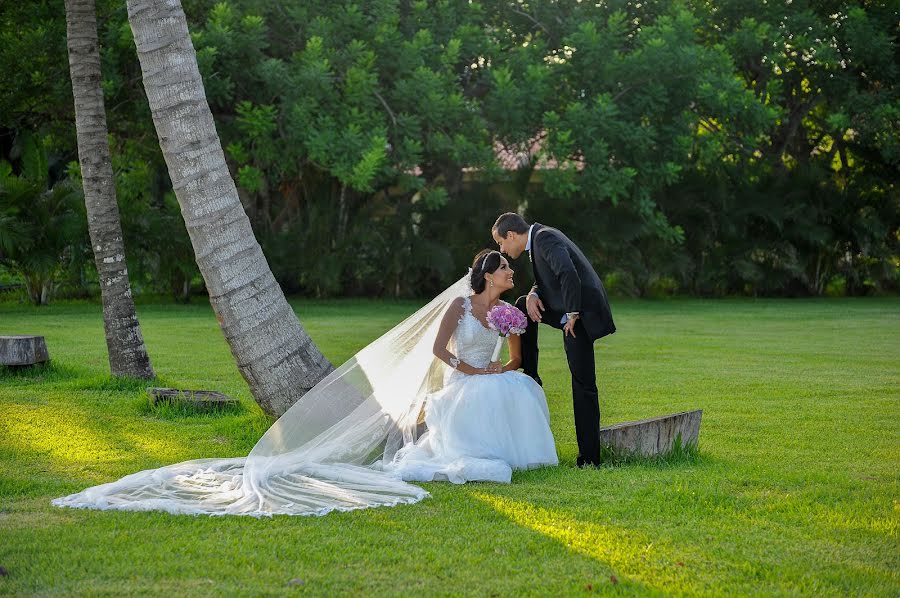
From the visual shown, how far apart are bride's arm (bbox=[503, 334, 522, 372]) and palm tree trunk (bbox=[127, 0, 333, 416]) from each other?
6.40 feet

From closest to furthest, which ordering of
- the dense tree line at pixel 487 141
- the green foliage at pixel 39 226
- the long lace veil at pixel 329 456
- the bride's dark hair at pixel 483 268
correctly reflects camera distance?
the long lace veil at pixel 329 456 < the bride's dark hair at pixel 483 268 < the green foliage at pixel 39 226 < the dense tree line at pixel 487 141

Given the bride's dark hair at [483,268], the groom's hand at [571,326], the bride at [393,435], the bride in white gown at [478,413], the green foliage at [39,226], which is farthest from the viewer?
the green foliage at [39,226]

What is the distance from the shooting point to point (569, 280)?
8.20m

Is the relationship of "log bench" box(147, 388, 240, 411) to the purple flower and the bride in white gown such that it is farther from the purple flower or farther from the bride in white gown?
the purple flower

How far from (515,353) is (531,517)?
2.50 meters

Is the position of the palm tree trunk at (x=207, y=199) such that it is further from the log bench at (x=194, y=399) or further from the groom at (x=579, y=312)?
the groom at (x=579, y=312)

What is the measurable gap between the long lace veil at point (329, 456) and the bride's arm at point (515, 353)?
0.55 meters

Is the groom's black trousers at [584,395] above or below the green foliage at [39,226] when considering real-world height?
below

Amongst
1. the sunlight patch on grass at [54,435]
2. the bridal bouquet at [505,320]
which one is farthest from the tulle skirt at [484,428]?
the sunlight patch on grass at [54,435]

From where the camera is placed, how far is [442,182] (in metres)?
29.0

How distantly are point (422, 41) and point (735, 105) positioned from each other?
7.54 metres

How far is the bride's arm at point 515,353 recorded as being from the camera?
8930 mm

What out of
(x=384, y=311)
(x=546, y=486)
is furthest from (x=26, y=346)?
(x=384, y=311)

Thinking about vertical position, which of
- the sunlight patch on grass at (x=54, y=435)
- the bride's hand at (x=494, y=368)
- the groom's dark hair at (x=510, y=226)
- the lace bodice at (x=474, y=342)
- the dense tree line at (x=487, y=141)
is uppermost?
the dense tree line at (x=487, y=141)
